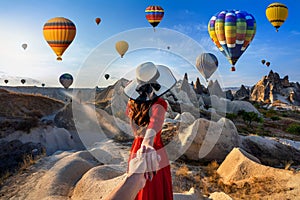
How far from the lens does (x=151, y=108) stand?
111 inches

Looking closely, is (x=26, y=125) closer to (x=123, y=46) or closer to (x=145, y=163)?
(x=123, y=46)

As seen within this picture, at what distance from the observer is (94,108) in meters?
21.1

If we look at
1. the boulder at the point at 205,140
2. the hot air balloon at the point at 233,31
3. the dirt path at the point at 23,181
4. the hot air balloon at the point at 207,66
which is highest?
the hot air balloon at the point at 233,31

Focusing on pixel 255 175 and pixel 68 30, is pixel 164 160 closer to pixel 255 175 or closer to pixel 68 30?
pixel 255 175

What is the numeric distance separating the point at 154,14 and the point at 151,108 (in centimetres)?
2648

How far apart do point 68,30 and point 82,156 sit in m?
14.4

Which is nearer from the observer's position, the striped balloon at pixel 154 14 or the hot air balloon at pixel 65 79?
the striped balloon at pixel 154 14

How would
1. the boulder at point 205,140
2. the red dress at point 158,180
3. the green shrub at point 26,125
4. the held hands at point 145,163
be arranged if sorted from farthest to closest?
the green shrub at point 26,125, the boulder at point 205,140, the red dress at point 158,180, the held hands at point 145,163

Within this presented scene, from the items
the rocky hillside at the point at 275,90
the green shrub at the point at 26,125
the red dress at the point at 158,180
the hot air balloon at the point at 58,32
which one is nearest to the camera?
the red dress at the point at 158,180

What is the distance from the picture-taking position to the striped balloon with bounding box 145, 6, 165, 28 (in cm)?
2786

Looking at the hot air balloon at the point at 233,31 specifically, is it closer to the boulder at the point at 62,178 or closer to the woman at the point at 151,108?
the boulder at the point at 62,178

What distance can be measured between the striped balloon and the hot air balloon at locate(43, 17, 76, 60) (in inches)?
332

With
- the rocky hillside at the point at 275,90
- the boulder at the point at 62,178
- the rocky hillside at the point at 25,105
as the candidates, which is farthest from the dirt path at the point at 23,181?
the rocky hillside at the point at 275,90

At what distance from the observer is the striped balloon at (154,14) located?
91.4 feet
